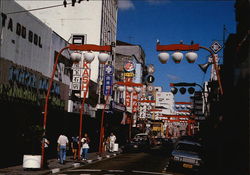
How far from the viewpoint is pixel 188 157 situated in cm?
2058

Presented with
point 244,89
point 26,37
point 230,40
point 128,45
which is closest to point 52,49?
point 26,37

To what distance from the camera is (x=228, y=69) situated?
40.7m

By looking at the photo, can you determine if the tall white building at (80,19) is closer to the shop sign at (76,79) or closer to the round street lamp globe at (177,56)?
the shop sign at (76,79)

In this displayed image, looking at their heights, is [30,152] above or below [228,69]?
below

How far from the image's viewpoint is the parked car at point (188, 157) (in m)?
20.4

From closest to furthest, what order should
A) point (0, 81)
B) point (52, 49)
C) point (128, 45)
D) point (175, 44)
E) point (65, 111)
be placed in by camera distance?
point (175, 44)
point (0, 81)
point (52, 49)
point (65, 111)
point (128, 45)

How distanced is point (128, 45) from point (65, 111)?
6657 centimetres

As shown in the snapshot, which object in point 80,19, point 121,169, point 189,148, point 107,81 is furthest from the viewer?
point 80,19

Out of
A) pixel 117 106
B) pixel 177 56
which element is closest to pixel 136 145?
pixel 117 106

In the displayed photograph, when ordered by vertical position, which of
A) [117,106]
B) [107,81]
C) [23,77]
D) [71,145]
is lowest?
[71,145]

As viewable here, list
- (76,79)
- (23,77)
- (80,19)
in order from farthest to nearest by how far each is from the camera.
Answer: (80,19)
(76,79)
(23,77)

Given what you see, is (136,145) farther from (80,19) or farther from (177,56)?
(177,56)

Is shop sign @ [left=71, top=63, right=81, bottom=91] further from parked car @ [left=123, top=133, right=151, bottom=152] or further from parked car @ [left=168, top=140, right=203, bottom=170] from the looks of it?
parked car @ [left=168, top=140, right=203, bottom=170]

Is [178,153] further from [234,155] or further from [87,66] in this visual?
[87,66]
